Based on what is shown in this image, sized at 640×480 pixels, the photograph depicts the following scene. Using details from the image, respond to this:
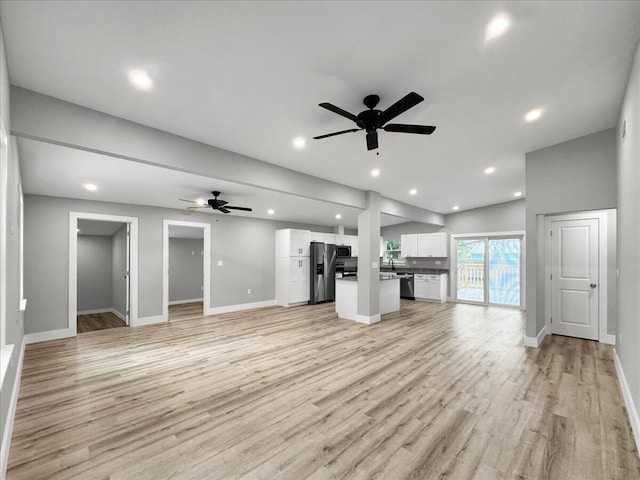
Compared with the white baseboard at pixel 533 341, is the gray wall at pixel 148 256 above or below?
above

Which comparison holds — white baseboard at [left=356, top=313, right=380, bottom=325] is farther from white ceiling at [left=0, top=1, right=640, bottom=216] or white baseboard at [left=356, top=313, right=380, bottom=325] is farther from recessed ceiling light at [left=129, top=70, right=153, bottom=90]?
recessed ceiling light at [left=129, top=70, right=153, bottom=90]

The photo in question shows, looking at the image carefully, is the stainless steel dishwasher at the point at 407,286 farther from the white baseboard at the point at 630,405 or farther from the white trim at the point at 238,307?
the white baseboard at the point at 630,405

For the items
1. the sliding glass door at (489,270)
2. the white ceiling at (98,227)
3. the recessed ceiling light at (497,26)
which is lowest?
the sliding glass door at (489,270)

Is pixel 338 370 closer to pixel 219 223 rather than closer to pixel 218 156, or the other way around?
pixel 218 156

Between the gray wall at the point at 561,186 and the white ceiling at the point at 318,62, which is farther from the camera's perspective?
the gray wall at the point at 561,186

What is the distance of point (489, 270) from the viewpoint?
794cm

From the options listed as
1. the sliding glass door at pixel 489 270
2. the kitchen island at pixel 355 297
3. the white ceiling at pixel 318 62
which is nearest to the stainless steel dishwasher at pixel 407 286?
the sliding glass door at pixel 489 270

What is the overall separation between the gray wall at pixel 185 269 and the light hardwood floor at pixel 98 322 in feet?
5.75

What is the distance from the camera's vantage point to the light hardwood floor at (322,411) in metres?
1.91

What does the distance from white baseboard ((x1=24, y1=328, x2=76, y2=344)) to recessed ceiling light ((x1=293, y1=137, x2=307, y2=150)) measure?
520 cm

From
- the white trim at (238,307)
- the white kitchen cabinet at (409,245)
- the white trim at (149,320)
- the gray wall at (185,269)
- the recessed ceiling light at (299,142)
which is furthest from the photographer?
the white kitchen cabinet at (409,245)

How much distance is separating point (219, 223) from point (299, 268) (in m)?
2.43

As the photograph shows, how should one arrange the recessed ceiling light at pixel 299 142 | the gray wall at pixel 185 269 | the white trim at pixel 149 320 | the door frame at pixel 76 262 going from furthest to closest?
the gray wall at pixel 185 269 → the white trim at pixel 149 320 → the door frame at pixel 76 262 → the recessed ceiling light at pixel 299 142

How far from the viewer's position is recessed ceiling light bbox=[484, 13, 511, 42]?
187cm
